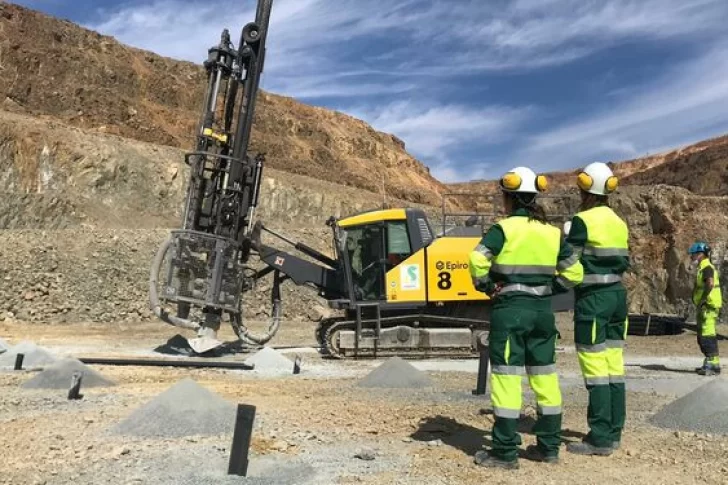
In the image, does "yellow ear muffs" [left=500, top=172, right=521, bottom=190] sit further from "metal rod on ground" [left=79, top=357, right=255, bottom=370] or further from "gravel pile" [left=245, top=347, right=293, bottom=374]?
"metal rod on ground" [left=79, top=357, right=255, bottom=370]

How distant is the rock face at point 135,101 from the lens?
39.8 m

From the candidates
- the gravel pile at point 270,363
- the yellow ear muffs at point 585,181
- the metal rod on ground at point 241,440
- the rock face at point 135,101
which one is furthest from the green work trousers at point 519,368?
the rock face at point 135,101

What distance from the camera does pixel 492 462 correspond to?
4168mm

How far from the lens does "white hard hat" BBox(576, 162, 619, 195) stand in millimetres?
4828

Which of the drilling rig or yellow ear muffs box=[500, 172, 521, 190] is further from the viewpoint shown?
the drilling rig

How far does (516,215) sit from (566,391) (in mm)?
4081

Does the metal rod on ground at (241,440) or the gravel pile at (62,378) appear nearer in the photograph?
the metal rod on ground at (241,440)

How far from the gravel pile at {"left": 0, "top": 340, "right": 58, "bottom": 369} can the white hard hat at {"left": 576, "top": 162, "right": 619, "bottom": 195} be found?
289 inches

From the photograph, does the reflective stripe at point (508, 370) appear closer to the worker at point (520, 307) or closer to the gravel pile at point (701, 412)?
the worker at point (520, 307)

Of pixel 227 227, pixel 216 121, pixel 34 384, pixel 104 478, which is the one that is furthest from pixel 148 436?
pixel 216 121

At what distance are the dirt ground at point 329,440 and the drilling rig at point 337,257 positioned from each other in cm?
260

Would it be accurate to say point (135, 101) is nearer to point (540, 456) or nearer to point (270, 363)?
point (270, 363)

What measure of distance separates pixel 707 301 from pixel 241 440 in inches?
312

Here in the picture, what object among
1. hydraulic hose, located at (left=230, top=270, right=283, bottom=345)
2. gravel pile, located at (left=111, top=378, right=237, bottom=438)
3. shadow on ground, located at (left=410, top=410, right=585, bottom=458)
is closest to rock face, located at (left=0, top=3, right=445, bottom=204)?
hydraulic hose, located at (left=230, top=270, right=283, bottom=345)
